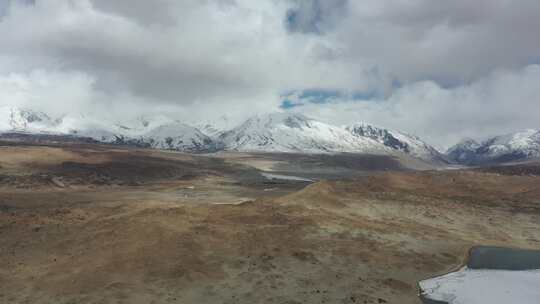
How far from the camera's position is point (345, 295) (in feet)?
125

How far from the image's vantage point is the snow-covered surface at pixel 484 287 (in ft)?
126

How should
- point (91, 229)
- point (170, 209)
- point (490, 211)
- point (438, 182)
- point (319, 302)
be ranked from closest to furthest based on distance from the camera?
point (319, 302) < point (91, 229) < point (170, 209) < point (490, 211) < point (438, 182)

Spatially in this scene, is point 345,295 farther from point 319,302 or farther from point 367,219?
point 367,219

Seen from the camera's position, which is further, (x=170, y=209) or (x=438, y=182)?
(x=438, y=182)

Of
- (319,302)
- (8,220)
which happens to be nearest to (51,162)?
(8,220)

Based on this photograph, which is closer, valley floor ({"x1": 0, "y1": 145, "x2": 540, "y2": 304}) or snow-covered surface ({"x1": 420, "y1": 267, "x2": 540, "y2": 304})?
valley floor ({"x1": 0, "y1": 145, "x2": 540, "y2": 304})

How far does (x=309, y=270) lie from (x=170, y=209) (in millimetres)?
22314

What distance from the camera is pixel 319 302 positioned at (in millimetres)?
36188

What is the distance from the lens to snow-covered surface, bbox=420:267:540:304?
38.5 m

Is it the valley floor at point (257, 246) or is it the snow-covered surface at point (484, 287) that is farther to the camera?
the snow-covered surface at point (484, 287)

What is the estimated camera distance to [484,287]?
138 feet

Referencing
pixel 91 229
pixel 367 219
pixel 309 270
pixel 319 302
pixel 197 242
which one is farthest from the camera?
pixel 367 219

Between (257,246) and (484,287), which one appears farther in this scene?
(257,246)

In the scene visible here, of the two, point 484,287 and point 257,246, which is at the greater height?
point 257,246
